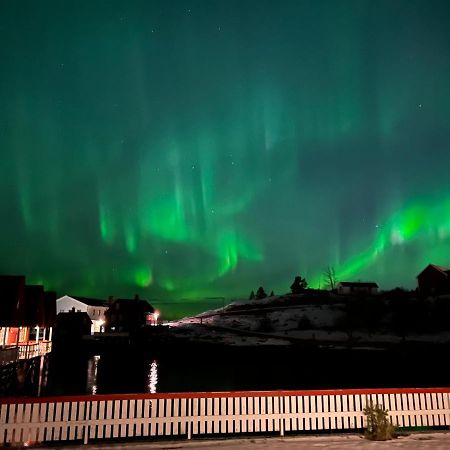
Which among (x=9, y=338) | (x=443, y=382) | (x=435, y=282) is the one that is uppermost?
(x=435, y=282)

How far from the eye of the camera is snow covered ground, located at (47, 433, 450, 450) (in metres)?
12.5

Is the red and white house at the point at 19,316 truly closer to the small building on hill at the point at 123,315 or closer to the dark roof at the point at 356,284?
the small building on hill at the point at 123,315

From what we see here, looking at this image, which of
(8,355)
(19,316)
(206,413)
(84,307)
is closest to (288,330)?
(84,307)

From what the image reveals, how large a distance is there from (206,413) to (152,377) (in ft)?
133

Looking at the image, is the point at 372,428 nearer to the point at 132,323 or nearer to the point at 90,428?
the point at 90,428

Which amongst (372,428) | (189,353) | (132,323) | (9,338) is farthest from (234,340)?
(372,428)

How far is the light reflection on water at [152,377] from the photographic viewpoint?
143 ft

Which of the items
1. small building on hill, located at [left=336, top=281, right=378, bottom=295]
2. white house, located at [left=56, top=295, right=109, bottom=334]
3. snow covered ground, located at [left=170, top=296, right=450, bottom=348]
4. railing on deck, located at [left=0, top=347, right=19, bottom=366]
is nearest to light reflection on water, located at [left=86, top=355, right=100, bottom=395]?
railing on deck, located at [left=0, top=347, right=19, bottom=366]

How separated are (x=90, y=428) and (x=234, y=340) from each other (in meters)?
90.2

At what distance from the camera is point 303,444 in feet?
42.8

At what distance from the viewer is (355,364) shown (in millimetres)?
63156

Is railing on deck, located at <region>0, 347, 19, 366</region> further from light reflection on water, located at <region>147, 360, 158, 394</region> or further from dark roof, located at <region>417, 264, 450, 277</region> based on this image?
dark roof, located at <region>417, 264, 450, 277</region>

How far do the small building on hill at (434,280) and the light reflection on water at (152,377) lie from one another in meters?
82.2

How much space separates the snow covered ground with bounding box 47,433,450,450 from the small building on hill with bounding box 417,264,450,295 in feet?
365
